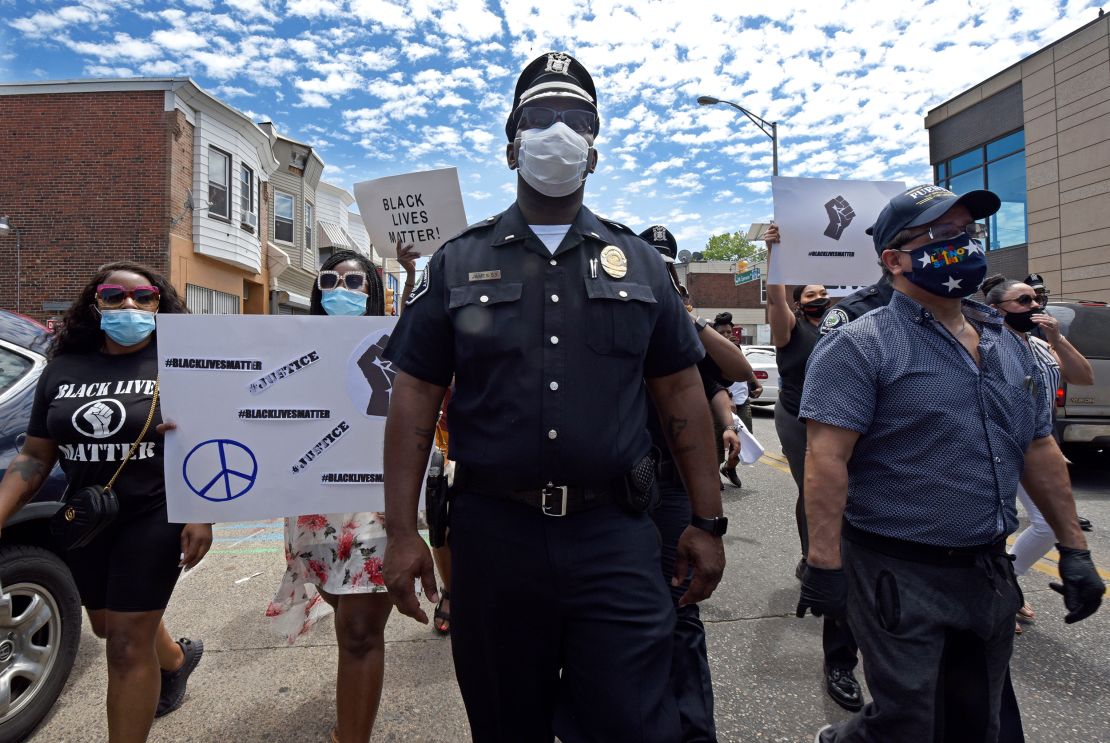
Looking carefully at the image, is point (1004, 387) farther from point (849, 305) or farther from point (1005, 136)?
point (1005, 136)

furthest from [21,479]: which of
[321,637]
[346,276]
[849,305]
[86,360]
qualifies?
[849,305]

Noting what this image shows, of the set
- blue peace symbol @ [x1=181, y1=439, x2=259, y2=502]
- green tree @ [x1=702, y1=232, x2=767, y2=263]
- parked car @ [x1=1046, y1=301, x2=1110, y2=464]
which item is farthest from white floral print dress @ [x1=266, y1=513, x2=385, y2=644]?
green tree @ [x1=702, y1=232, x2=767, y2=263]

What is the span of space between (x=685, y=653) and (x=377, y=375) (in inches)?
64.9

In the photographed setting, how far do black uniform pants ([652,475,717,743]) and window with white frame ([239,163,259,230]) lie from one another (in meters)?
18.9

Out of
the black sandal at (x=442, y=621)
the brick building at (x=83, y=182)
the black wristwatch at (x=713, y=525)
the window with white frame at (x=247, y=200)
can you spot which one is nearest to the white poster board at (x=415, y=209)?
the black sandal at (x=442, y=621)

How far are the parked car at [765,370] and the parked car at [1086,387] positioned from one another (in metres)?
6.86

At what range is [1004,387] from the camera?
2.13 m

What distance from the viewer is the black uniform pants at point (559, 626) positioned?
1.72 m

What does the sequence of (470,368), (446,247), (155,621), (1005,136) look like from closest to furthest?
(470,368) < (446,247) < (155,621) < (1005,136)

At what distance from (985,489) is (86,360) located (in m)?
3.39

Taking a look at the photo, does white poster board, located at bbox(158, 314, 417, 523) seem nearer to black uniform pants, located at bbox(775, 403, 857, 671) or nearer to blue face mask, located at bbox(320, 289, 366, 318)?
blue face mask, located at bbox(320, 289, 366, 318)

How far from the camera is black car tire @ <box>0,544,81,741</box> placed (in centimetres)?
283

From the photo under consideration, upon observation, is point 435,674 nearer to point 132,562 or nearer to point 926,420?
point 132,562

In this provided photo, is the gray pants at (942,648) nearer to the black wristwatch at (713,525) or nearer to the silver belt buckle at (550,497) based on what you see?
the black wristwatch at (713,525)
